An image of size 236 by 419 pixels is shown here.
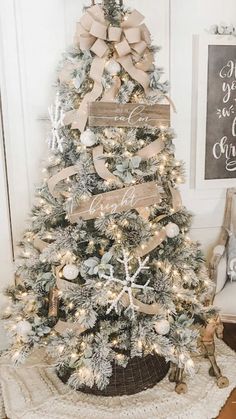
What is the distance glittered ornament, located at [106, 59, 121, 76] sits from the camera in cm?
167

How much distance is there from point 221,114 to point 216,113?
0.11ft

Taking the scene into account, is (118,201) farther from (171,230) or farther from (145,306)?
(145,306)

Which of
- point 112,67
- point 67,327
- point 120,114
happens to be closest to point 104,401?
point 67,327

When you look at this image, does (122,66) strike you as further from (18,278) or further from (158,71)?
(18,278)

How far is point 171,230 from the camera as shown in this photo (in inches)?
70.6

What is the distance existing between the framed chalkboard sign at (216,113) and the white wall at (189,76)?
0.20ft

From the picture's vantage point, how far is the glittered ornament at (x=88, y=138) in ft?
5.53

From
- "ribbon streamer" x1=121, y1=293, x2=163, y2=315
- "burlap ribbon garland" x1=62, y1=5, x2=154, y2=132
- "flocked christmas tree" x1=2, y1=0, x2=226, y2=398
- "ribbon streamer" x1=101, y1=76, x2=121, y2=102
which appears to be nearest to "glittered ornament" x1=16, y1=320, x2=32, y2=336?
"flocked christmas tree" x1=2, y1=0, x2=226, y2=398

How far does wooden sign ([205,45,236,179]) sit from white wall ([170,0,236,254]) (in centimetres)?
11

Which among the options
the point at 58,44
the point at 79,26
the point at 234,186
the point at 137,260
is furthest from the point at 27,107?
the point at 234,186

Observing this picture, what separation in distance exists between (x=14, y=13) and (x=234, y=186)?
5.35 feet

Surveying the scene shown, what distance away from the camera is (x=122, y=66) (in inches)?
66.6

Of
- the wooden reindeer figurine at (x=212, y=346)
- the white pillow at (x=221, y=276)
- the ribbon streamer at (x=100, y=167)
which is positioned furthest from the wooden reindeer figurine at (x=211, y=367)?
the ribbon streamer at (x=100, y=167)

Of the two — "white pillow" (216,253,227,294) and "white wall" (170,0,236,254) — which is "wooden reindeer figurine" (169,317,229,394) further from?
"white wall" (170,0,236,254)
